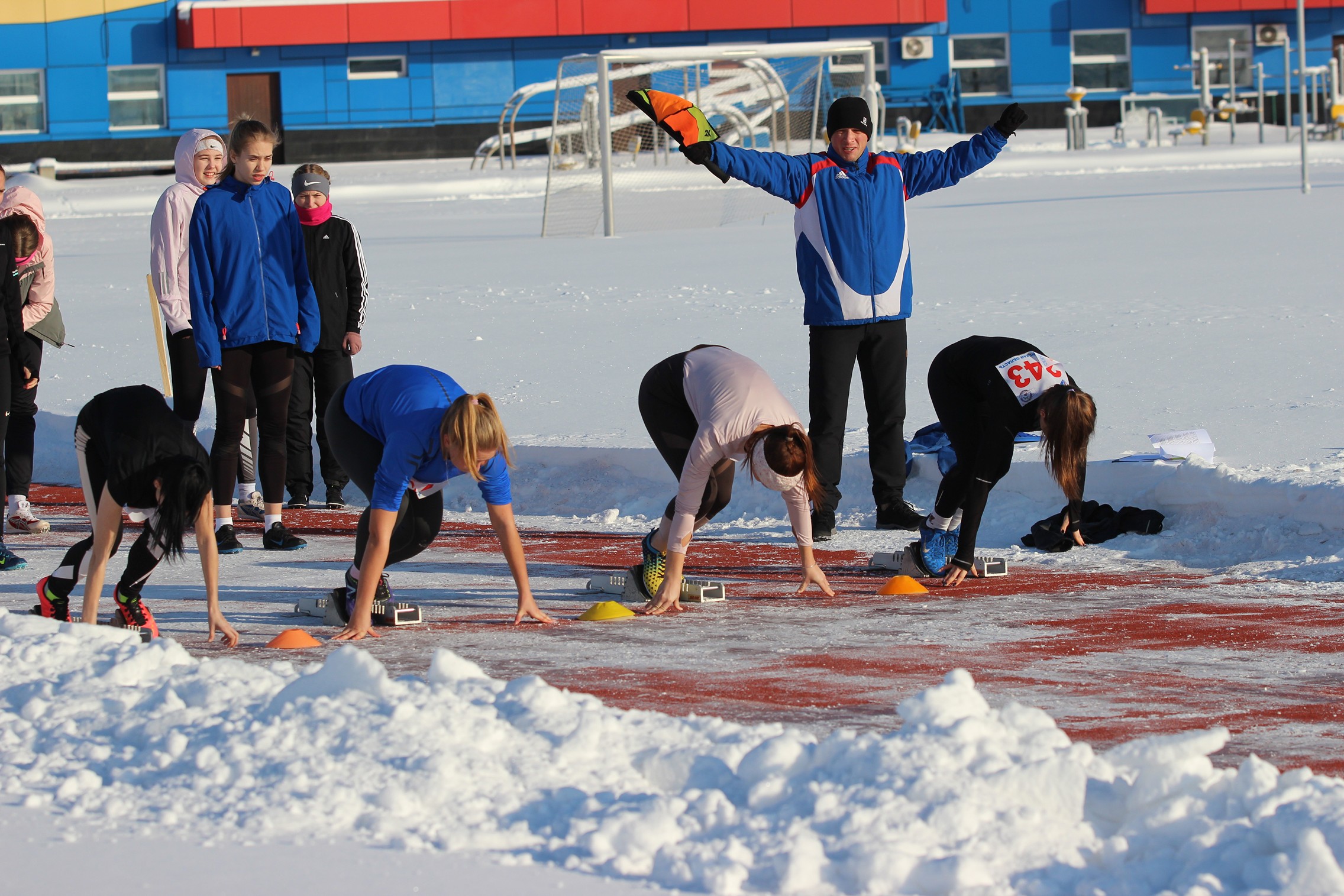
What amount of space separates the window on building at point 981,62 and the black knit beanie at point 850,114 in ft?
99.4

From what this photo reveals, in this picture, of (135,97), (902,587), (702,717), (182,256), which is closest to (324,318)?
(182,256)

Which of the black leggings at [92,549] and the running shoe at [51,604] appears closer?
the black leggings at [92,549]

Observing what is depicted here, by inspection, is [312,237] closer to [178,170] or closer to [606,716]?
[178,170]

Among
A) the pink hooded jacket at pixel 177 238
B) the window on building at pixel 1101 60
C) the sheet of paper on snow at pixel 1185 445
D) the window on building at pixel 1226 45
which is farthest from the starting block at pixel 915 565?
the window on building at pixel 1226 45

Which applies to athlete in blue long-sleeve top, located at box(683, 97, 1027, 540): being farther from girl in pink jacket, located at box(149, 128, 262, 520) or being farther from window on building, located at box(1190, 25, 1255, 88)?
window on building, located at box(1190, 25, 1255, 88)

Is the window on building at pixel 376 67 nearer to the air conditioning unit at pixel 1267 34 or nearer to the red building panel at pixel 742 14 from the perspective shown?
the red building panel at pixel 742 14

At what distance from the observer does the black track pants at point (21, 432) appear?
677cm

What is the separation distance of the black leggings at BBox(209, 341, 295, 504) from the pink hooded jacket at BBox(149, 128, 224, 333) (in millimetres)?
471

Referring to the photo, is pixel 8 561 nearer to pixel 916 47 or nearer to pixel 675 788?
pixel 675 788

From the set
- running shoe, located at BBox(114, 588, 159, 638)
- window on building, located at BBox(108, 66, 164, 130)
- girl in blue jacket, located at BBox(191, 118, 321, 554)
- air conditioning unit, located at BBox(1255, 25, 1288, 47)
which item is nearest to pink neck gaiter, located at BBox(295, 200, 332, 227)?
girl in blue jacket, located at BBox(191, 118, 321, 554)

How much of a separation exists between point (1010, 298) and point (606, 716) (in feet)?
26.6

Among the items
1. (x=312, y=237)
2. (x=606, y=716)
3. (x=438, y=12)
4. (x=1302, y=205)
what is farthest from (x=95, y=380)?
(x=438, y=12)

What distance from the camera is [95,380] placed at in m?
9.50

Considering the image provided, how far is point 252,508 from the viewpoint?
708 centimetres
